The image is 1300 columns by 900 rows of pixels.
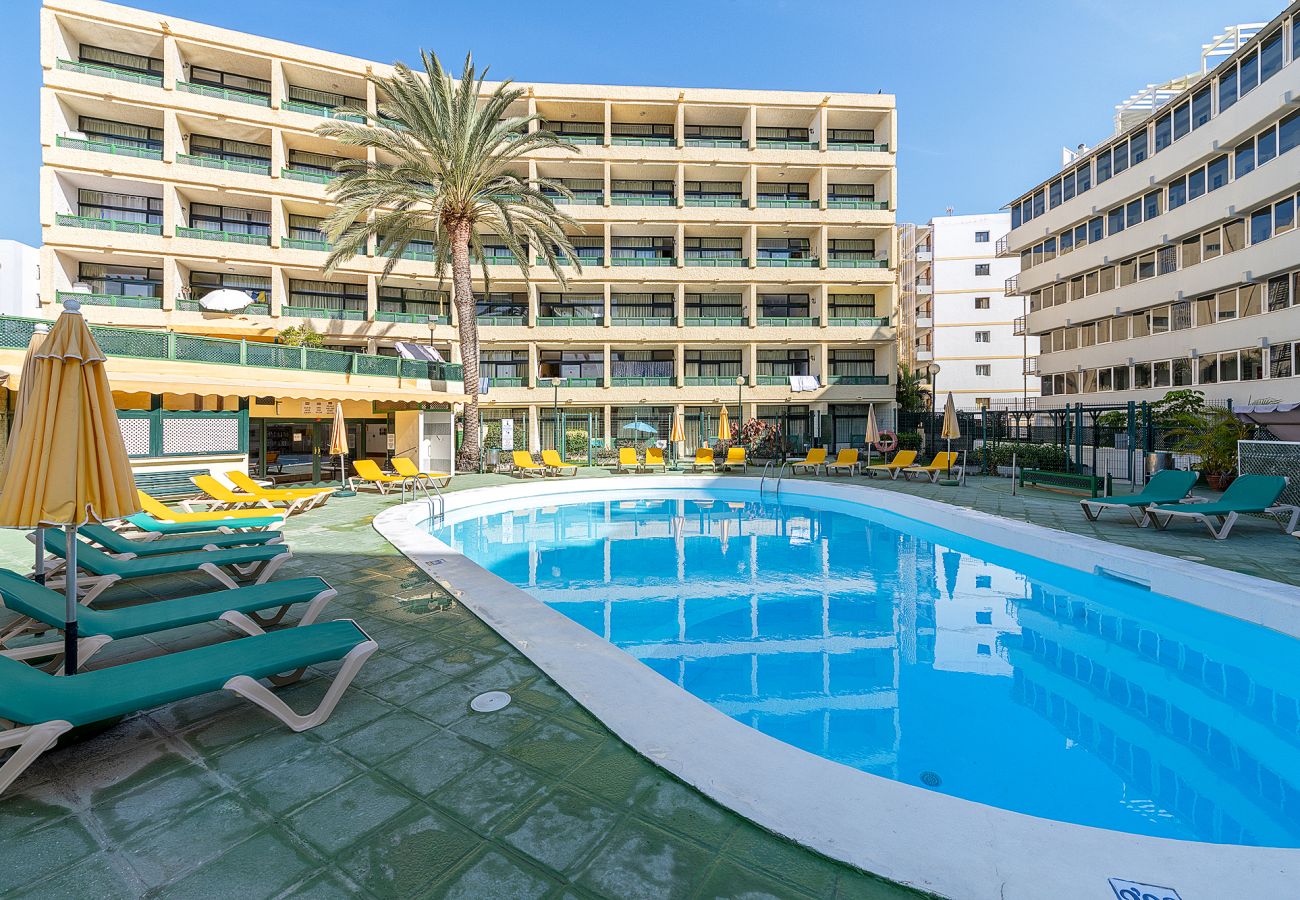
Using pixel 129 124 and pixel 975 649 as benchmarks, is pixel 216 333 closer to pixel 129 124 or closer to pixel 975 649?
pixel 129 124

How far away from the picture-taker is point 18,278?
1453 inches

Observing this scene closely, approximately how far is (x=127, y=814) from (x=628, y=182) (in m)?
33.9

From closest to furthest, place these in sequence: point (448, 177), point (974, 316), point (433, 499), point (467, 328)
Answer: point (433, 499) < point (448, 177) < point (467, 328) < point (974, 316)

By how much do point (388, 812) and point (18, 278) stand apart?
53.7 m

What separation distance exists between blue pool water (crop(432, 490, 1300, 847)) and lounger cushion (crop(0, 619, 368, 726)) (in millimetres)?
3059

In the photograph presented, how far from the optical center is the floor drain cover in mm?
3570

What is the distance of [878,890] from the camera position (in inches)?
84.4

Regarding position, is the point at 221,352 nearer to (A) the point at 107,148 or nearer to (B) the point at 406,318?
(B) the point at 406,318

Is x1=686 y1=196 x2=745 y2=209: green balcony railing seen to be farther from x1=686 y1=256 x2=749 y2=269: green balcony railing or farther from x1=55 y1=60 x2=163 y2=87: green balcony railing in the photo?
x1=55 y1=60 x2=163 y2=87: green balcony railing

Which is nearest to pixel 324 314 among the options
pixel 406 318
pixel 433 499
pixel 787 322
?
pixel 406 318

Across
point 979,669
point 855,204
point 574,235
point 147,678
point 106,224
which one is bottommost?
point 979,669

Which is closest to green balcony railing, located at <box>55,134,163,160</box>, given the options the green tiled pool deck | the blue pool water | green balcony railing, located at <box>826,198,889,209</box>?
the blue pool water

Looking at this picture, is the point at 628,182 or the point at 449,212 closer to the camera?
the point at 449,212

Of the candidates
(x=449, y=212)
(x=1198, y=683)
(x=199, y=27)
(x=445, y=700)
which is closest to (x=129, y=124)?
(x=199, y=27)
